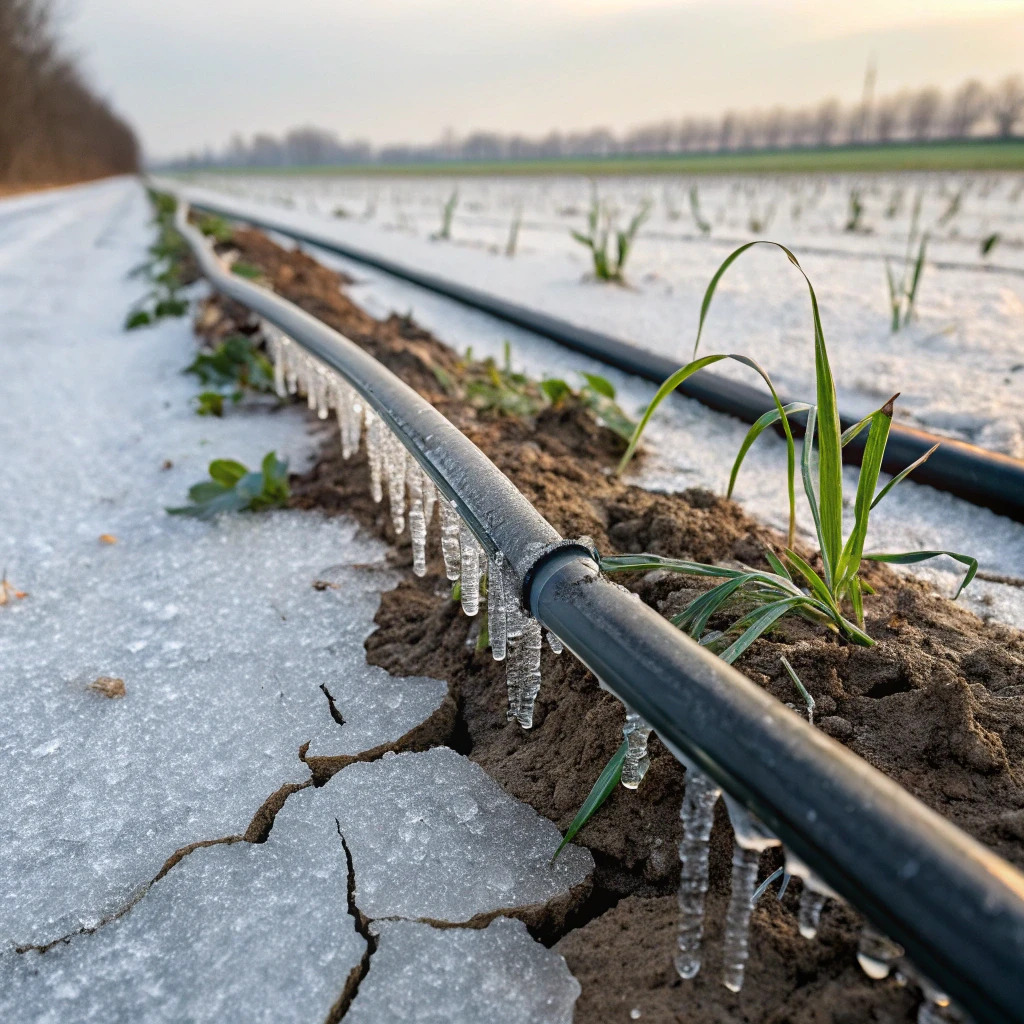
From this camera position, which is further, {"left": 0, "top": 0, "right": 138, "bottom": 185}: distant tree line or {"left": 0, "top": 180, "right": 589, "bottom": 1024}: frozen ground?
{"left": 0, "top": 0, "right": 138, "bottom": 185}: distant tree line

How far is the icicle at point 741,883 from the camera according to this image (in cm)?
63

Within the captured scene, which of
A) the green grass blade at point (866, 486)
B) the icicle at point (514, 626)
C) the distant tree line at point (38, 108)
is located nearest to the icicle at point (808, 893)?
the icicle at point (514, 626)

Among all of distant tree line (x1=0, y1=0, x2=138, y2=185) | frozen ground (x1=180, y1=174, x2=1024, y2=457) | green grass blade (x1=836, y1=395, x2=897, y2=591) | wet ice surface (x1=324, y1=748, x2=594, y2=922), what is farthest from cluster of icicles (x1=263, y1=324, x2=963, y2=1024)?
distant tree line (x1=0, y1=0, x2=138, y2=185)

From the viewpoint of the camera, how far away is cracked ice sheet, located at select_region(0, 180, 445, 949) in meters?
1.01

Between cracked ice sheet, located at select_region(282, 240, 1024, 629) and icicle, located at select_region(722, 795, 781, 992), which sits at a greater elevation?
icicle, located at select_region(722, 795, 781, 992)

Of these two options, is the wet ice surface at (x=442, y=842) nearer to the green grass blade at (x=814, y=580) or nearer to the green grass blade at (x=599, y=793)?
the green grass blade at (x=599, y=793)

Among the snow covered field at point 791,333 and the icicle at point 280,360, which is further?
the icicle at point 280,360

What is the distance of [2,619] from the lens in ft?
4.96

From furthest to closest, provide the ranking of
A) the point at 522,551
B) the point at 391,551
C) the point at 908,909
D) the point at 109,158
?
the point at 109,158 → the point at 391,551 → the point at 522,551 → the point at 908,909

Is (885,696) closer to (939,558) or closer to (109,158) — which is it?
(939,558)

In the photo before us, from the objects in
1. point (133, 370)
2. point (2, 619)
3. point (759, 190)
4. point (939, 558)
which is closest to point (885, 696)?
point (939, 558)

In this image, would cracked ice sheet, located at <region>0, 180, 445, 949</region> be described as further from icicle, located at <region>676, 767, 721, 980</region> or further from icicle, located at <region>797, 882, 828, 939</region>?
icicle, located at <region>797, 882, 828, 939</region>

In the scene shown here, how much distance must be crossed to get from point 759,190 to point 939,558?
55.0 feet

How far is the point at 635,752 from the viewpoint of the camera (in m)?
0.87
